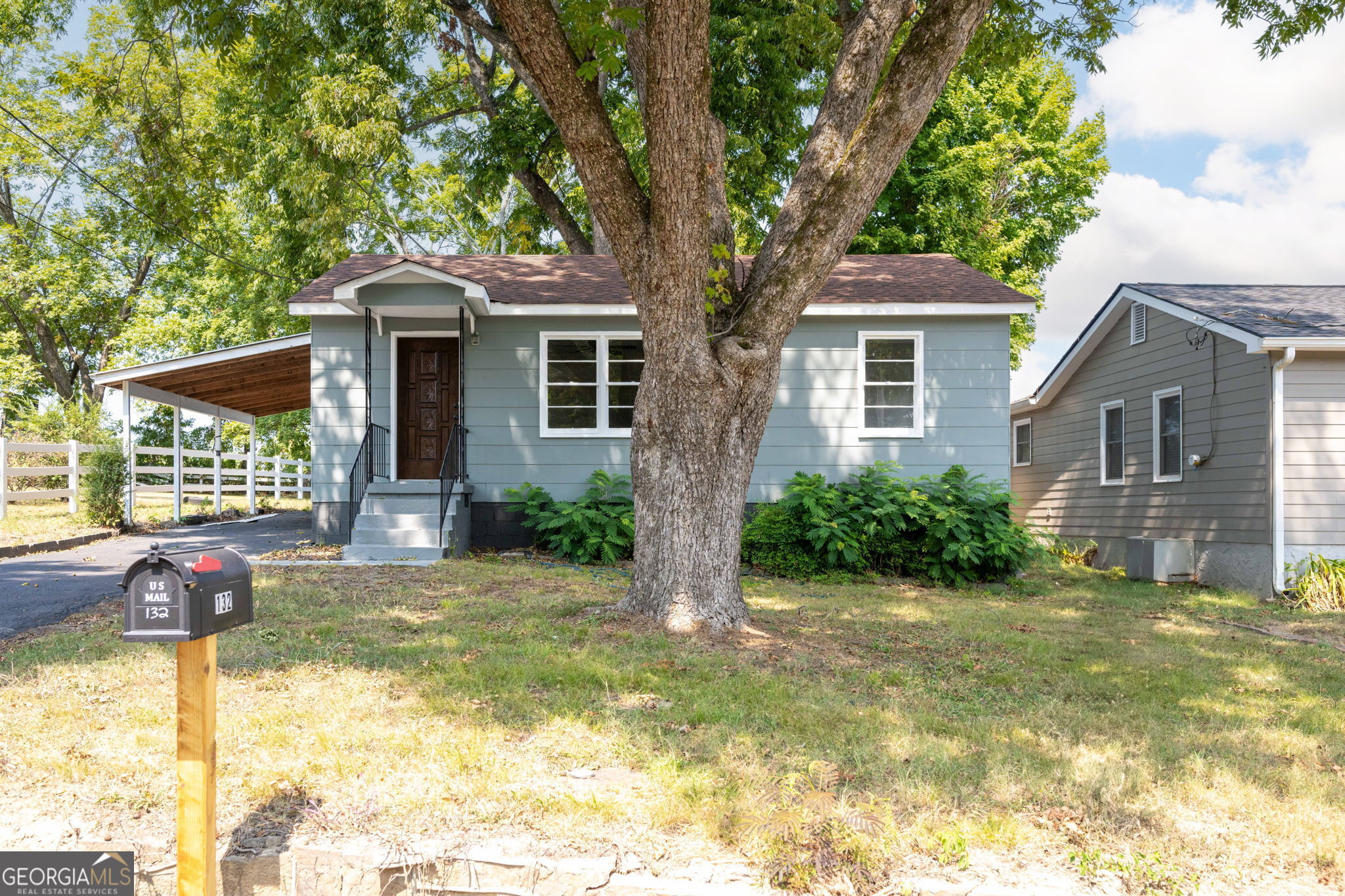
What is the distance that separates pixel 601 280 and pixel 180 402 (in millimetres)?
8386

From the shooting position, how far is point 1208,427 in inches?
469

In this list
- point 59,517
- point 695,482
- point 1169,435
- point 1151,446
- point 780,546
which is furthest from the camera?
point 59,517

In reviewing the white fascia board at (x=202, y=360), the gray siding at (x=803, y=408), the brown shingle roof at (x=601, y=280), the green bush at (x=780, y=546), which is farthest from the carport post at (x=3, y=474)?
the green bush at (x=780, y=546)

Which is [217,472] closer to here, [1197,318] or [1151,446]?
[1151,446]

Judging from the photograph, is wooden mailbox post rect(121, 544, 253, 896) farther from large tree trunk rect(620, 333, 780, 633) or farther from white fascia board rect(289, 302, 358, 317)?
white fascia board rect(289, 302, 358, 317)

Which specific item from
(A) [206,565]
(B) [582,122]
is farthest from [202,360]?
(A) [206,565]

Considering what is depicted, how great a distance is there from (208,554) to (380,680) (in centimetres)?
246

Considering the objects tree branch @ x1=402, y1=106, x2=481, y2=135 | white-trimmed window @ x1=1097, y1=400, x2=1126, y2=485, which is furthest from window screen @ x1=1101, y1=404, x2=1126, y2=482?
tree branch @ x1=402, y1=106, x2=481, y2=135

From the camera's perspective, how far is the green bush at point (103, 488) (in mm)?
13883

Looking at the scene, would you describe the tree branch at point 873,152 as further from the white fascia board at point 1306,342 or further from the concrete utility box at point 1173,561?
the concrete utility box at point 1173,561

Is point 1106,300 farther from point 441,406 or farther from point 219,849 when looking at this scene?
point 219,849

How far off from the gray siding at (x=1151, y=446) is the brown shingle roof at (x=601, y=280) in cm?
256

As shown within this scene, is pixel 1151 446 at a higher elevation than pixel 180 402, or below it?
below

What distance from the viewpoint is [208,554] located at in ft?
9.08
